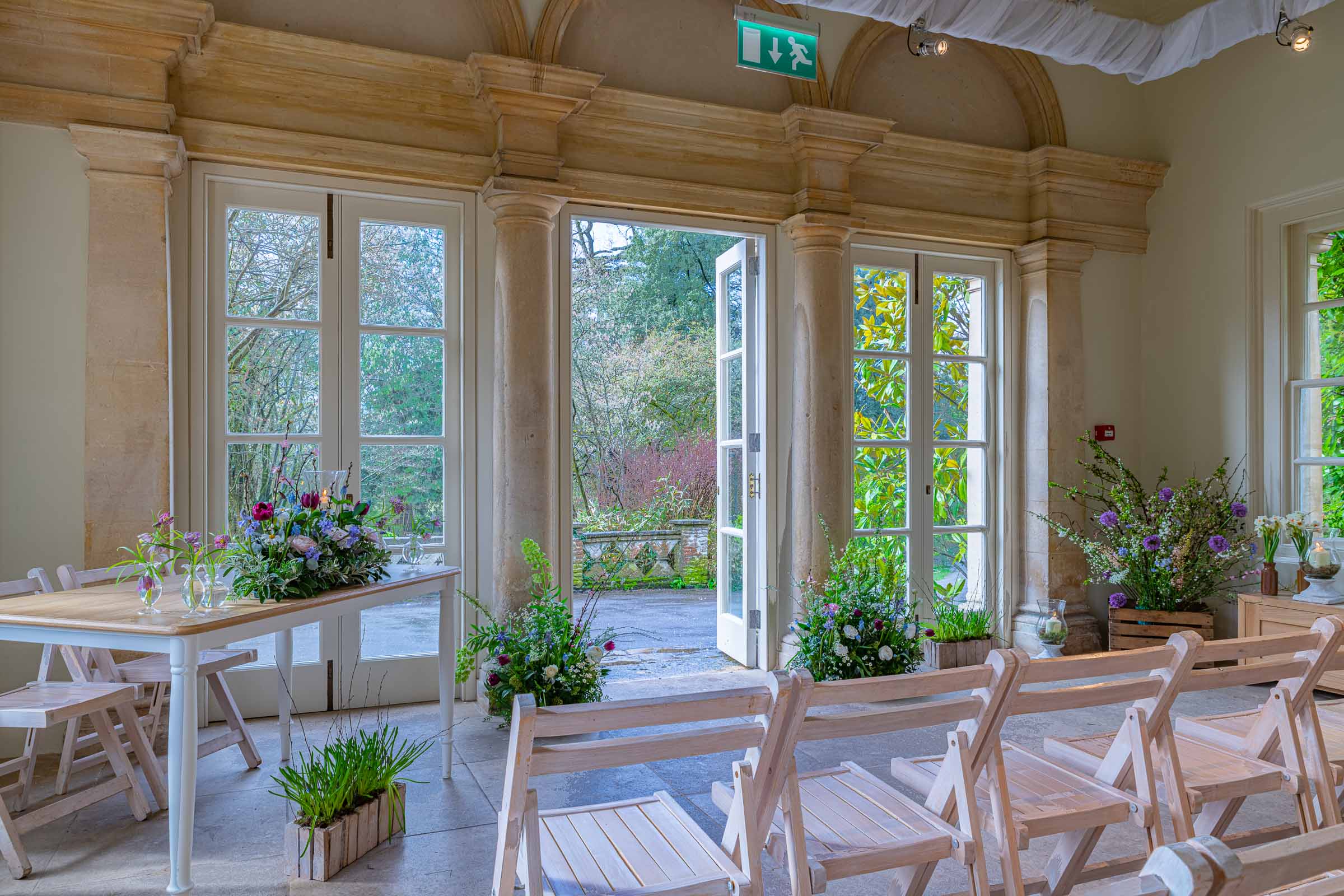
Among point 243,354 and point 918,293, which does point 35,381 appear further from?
point 918,293

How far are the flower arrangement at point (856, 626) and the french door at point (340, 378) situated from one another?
1939 mm

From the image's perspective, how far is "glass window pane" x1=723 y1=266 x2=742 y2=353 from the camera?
5570mm

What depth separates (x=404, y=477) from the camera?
4.48 meters

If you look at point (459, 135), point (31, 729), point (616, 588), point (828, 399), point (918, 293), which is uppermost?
point (459, 135)

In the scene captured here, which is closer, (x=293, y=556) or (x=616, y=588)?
(x=293, y=556)

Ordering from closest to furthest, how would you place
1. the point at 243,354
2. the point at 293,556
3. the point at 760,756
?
the point at 760,756
the point at 293,556
the point at 243,354

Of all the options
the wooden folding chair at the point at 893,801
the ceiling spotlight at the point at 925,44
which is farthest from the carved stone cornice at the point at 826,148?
the wooden folding chair at the point at 893,801

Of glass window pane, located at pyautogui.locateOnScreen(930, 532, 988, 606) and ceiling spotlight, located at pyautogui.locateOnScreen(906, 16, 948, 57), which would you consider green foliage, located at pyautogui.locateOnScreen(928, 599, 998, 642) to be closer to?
glass window pane, located at pyautogui.locateOnScreen(930, 532, 988, 606)

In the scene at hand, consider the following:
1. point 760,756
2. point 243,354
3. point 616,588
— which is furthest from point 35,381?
point 616,588

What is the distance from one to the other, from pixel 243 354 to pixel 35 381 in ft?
2.70

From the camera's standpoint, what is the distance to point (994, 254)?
5895 mm

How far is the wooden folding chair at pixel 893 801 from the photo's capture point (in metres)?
1.83

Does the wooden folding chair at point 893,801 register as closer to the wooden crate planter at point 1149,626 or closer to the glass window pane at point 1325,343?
the wooden crate planter at point 1149,626

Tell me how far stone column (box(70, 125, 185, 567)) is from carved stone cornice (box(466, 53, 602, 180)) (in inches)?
56.8
